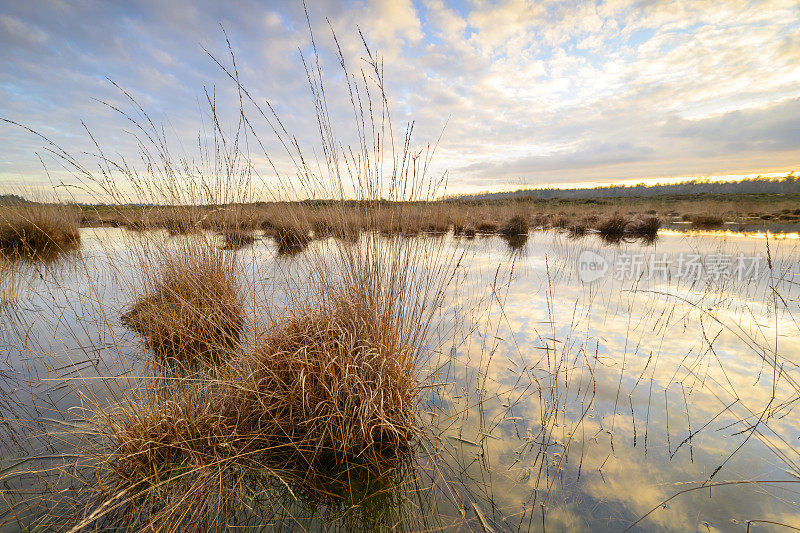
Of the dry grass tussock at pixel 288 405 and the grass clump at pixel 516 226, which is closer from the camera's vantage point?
the dry grass tussock at pixel 288 405

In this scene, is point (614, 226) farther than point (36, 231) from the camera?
Yes

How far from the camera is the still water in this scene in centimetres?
139

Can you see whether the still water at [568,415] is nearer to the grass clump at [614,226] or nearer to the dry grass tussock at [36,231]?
the dry grass tussock at [36,231]

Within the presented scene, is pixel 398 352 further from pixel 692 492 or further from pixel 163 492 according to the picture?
pixel 692 492

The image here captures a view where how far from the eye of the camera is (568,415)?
2.04 m

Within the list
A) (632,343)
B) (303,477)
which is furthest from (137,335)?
(632,343)

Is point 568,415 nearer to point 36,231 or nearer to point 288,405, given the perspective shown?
point 288,405

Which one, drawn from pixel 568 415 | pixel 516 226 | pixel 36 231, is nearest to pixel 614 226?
pixel 516 226

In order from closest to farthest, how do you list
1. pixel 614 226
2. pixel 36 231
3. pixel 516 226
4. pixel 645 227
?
pixel 36 231 < pixel 645 227 < pixel 516 226 < pixel 614 226

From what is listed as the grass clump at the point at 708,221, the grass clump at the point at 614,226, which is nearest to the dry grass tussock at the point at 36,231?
the grass clump at the point at 614,226

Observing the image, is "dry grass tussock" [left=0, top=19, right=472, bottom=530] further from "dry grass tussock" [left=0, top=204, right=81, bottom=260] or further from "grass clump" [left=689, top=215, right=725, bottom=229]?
"grass clump" [left=689, top=215, right=725, bottom=229]

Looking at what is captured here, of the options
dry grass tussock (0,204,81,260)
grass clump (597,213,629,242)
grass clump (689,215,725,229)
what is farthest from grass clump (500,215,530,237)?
dry grass tussock (0,204,81,260)

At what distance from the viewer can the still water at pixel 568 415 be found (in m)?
1.39

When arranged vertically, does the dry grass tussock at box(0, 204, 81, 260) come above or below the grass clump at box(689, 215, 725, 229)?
above
